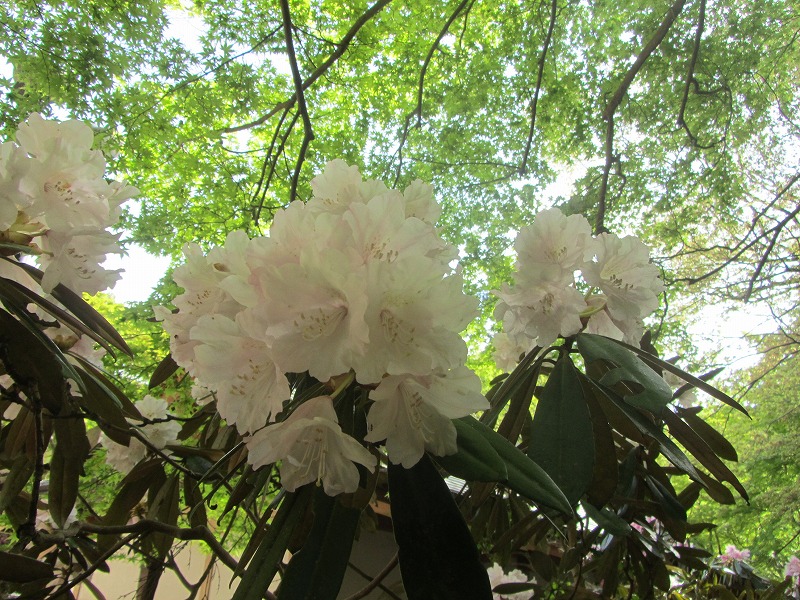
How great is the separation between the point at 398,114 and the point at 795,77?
4387mm

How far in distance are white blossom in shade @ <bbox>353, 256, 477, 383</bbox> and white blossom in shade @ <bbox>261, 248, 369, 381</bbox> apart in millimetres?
18

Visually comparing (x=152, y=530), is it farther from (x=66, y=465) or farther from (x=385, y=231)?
(x=385, y=231)

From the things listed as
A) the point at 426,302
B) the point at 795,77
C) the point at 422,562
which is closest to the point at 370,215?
the point at 426,302

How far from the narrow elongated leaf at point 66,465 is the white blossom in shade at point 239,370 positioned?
0.47m

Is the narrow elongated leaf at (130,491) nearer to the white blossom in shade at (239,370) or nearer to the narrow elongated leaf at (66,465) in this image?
the narrow elongated leaf at (66,465)

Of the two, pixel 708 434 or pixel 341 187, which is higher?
pixel 341 187

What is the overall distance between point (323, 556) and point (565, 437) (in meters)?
0.39

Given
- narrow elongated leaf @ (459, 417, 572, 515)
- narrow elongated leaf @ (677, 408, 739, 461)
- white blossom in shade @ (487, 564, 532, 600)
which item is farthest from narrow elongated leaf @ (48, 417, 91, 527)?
white blossom in shade @ (487, 564, 532, 600)

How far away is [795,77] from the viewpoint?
229 inches

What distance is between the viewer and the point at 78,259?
0.89 metres

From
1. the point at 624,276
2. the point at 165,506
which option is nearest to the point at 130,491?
the point at 165,506

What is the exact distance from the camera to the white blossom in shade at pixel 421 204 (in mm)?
792

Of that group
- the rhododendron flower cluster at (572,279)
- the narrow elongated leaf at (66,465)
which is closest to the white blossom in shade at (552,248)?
the rhododendron flower cluster at (572,279)

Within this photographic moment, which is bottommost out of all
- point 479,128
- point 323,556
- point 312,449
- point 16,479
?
point 323,556
